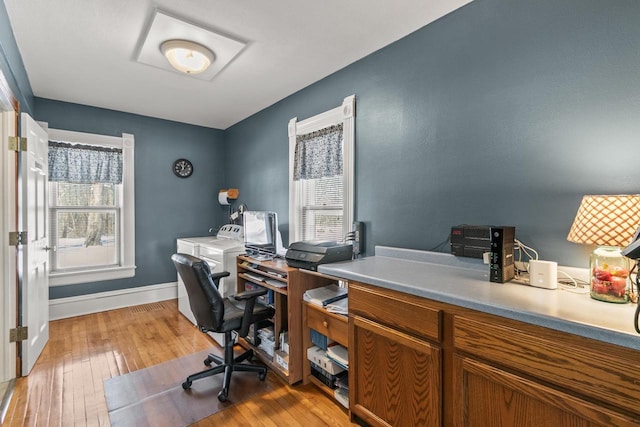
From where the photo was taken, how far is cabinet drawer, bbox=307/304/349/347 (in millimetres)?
1895

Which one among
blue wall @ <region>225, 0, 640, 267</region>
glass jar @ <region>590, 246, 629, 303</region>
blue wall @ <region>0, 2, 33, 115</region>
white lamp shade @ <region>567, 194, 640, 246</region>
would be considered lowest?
glass jar @ <region>590, 246, 629, 303</region>

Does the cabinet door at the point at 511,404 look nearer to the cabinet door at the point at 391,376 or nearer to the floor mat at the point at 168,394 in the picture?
the cabinet door at the point at 391,376

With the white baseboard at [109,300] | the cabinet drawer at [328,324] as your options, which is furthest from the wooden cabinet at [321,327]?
the white baseboard at [109,300]

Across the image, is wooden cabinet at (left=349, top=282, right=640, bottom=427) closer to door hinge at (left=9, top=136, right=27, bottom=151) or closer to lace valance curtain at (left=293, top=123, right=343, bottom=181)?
lace valance curtain at (left=293, top=123, right=343, bottom=181)

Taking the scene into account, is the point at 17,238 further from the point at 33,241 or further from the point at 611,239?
the point at 611,239

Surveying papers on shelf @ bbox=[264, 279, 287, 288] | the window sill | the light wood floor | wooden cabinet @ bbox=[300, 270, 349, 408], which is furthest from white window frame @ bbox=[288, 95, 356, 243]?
the window sill

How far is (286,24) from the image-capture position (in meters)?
2.04

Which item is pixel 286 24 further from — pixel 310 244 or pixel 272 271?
pixel 272 271

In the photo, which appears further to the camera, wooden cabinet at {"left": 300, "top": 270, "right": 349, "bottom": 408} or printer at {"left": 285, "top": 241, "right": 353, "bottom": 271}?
printer at {"left": 285, "top": 241, "right": 353, "bottom": 271}

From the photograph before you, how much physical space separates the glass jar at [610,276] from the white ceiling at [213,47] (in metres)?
1.63

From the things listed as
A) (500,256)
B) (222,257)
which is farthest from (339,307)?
(222,257)

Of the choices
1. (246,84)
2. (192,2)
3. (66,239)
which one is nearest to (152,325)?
(66,239)

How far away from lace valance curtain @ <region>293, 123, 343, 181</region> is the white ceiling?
537 mm

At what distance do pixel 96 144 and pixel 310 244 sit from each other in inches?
128
